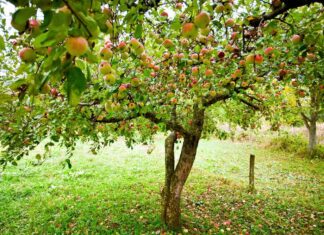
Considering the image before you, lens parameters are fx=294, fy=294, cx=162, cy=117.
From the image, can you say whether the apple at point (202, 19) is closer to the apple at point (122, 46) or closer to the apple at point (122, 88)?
the apple at point (122, 46)

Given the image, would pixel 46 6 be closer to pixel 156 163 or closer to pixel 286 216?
pixel 286 216

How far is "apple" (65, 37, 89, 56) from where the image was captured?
32.8 inches

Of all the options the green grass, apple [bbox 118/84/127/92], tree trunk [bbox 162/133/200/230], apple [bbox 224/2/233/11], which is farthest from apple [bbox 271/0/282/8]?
the green grass

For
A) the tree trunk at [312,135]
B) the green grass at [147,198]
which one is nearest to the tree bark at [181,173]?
the green grass at [147,198]

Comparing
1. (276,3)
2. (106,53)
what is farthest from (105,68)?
(276,3)

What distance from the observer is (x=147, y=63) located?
108 inches

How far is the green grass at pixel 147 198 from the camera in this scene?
6.25 m

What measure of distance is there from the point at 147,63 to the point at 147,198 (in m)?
5.77

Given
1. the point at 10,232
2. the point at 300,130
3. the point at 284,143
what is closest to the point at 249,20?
the point at 10,232

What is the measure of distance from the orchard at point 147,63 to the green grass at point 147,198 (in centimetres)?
123

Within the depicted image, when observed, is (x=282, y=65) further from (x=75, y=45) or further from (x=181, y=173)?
(x=181, y=173)

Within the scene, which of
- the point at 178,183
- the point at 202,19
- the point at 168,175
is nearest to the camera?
the point at 202,19

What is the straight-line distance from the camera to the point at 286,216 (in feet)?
22.9

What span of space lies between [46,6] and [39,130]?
2.96 metres
